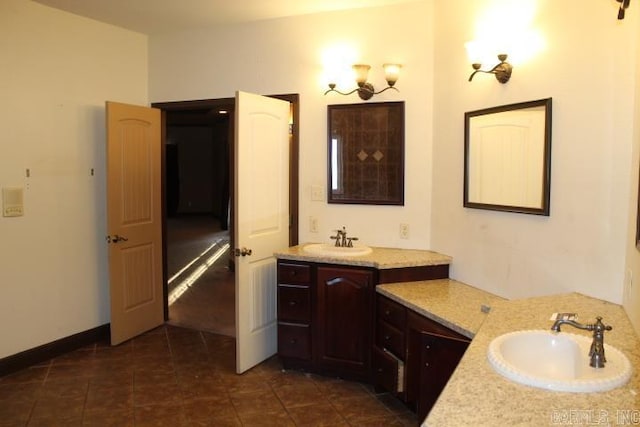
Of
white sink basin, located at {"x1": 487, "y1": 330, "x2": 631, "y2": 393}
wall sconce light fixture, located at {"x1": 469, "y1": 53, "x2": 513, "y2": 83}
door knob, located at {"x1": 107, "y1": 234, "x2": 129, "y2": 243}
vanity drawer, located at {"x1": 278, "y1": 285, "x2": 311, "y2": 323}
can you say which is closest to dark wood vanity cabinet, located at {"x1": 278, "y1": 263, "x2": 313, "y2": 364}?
vanity drawer, located at {"x1": 278, "y1": 285, "x2": 311, "y2": 323}

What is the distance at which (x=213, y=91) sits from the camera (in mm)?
4156

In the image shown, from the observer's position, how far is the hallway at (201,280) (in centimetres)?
473

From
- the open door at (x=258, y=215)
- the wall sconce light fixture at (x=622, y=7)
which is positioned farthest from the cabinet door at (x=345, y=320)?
the wall sconce light fixture at (x=622, y=7)

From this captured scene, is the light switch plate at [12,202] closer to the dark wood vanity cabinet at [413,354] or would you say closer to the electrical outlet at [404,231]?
the dark wood vanity cabinet at [413,354]

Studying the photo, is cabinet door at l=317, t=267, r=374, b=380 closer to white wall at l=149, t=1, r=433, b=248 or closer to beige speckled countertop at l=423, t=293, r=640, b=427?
white wall at l=149, t=1, r=433, b=248

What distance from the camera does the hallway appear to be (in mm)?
4730

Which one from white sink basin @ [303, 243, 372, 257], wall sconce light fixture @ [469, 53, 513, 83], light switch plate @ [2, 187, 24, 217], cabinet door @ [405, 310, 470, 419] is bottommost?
cabinet door @ [405, 310, 470, 419]

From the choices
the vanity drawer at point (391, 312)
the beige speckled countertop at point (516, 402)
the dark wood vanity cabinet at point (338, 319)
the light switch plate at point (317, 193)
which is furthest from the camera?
the light switch plate at point (317, 193)

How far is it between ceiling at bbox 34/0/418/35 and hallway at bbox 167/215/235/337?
8.60ft

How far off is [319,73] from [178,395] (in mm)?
2486

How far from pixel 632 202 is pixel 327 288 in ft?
6.05

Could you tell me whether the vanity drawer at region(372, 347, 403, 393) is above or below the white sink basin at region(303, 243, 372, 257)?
below

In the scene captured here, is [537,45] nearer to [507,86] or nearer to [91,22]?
[507,86]

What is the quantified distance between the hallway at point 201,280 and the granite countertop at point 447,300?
1.95 metres
